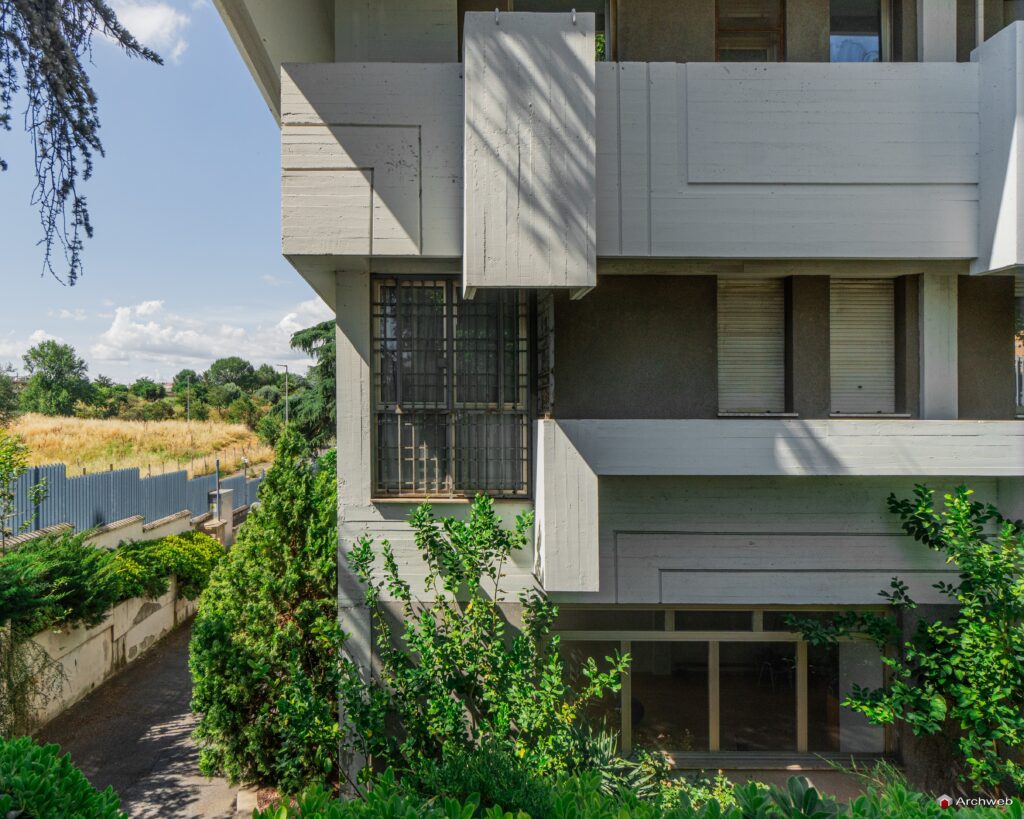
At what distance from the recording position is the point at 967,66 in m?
4.84

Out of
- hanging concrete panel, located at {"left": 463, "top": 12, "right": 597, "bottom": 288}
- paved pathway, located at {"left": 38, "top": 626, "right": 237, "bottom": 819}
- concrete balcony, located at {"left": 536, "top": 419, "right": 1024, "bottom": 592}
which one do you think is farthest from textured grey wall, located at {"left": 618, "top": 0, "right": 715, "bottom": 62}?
paved pathway, located at {"left": 38, "top": 626, "right": 237, "bottom": 819}

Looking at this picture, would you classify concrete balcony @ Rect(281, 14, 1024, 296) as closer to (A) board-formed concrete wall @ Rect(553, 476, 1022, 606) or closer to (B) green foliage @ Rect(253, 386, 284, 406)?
(A) board-formed concrete wall @ Rect(553, 476, 1022, 606)

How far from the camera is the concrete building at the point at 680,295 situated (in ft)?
15.2

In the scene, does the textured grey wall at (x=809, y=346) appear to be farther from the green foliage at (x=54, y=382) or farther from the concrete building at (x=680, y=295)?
the green foliage at (x=54, y=382)

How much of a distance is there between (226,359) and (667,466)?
98.1 m

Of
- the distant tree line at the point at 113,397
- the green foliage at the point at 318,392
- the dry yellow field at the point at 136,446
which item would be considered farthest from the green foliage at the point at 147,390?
the green foliage at the point at 318,392

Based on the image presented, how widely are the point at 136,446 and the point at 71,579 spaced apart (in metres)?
24.0

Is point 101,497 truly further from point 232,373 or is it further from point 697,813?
point 232,373

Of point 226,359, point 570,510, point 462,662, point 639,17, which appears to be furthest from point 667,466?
point 226,359

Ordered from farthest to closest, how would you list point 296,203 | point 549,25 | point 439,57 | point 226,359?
point 226,359
point 439,57
point 296,203
point 549,25

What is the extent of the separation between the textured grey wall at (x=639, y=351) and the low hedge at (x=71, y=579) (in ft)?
24.2

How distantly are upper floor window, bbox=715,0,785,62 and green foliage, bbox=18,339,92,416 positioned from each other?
182ft

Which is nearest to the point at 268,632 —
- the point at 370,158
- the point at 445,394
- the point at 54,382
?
the point at 445,394

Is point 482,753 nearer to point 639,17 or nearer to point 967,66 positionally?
point 639,17
